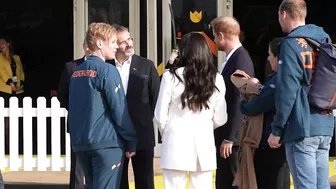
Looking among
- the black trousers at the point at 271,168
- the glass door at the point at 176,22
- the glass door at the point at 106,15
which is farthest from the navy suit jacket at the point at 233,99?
the glass door at the point at 106,15

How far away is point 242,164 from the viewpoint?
5.52 metres

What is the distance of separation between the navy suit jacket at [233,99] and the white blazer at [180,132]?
0.47 meters

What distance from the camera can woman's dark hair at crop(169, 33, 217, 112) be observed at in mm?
5141

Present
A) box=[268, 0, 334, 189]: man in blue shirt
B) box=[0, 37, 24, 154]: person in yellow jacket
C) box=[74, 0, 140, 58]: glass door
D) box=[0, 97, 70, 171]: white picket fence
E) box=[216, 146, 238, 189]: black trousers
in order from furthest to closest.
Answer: box=[0, 37, 24, 154]: person in yellow jacket → box=[74, 0, 140, 58]: glass door → box=[0, 97, 70, 171]: white picket fence → box=[216, 146, 238, 189]: black trousers → box=[268, 0, 334, 189]: man in blue shirt

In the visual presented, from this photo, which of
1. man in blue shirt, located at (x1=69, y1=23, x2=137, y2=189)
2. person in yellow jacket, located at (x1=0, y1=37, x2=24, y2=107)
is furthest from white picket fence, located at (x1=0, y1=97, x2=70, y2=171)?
man in blue shirt, located at (x1=69, y1=23, x2=137, y2=189)

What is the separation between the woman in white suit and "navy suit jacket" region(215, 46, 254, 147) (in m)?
0.47

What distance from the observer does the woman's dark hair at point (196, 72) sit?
202 inches

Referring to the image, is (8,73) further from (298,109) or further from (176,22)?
(298,109)

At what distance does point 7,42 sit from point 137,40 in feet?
7.72

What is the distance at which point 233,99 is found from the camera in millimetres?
5785

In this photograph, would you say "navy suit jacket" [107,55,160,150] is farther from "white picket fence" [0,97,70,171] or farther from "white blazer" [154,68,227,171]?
"white picket fence" [0,97,70,171]

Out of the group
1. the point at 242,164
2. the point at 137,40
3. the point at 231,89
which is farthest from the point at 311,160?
the point at 137,40

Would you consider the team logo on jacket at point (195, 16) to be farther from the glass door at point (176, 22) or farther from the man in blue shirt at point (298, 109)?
the man in blue shirt at point (298, 109)

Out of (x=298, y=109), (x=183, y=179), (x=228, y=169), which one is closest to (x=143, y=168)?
(x=228, y=169)
